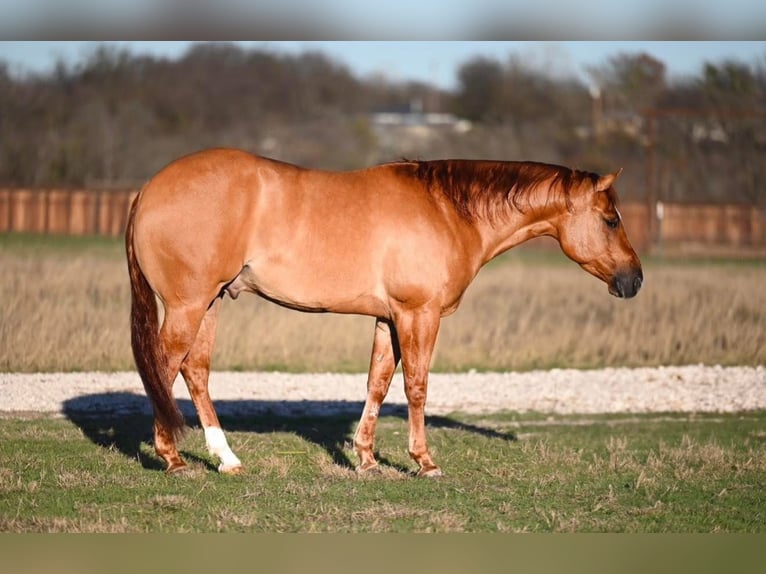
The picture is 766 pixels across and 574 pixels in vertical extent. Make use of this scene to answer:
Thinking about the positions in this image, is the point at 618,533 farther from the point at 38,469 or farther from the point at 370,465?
the point at 38,469

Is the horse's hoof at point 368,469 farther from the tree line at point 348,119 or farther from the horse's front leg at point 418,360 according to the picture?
A: the tree line at point 348,119

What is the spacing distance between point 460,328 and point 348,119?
1534 inches

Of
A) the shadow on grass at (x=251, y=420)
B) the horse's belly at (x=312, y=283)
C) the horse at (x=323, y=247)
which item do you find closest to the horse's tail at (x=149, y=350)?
the horse at (x=323, y=247)

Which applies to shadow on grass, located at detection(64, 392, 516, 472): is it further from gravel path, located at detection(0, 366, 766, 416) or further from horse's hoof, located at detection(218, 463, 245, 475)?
horse's hoof, located at detection(218, 463, 245, 475)

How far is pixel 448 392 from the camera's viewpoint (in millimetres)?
13148

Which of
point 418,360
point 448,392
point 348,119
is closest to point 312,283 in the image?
point 418,360

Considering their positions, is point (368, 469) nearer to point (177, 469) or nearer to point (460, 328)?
point (177, 469)

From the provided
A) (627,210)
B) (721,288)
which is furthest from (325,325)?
(627,210)

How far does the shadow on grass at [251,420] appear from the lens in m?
9.67

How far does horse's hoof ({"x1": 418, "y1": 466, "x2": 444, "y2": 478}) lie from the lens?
8.30m

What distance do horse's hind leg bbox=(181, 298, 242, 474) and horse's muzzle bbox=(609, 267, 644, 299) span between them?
3189 millimetres

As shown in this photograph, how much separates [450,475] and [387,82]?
60.2 metres

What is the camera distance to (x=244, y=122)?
5306 centimetres

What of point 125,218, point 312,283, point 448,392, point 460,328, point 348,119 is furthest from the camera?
point 348,119
